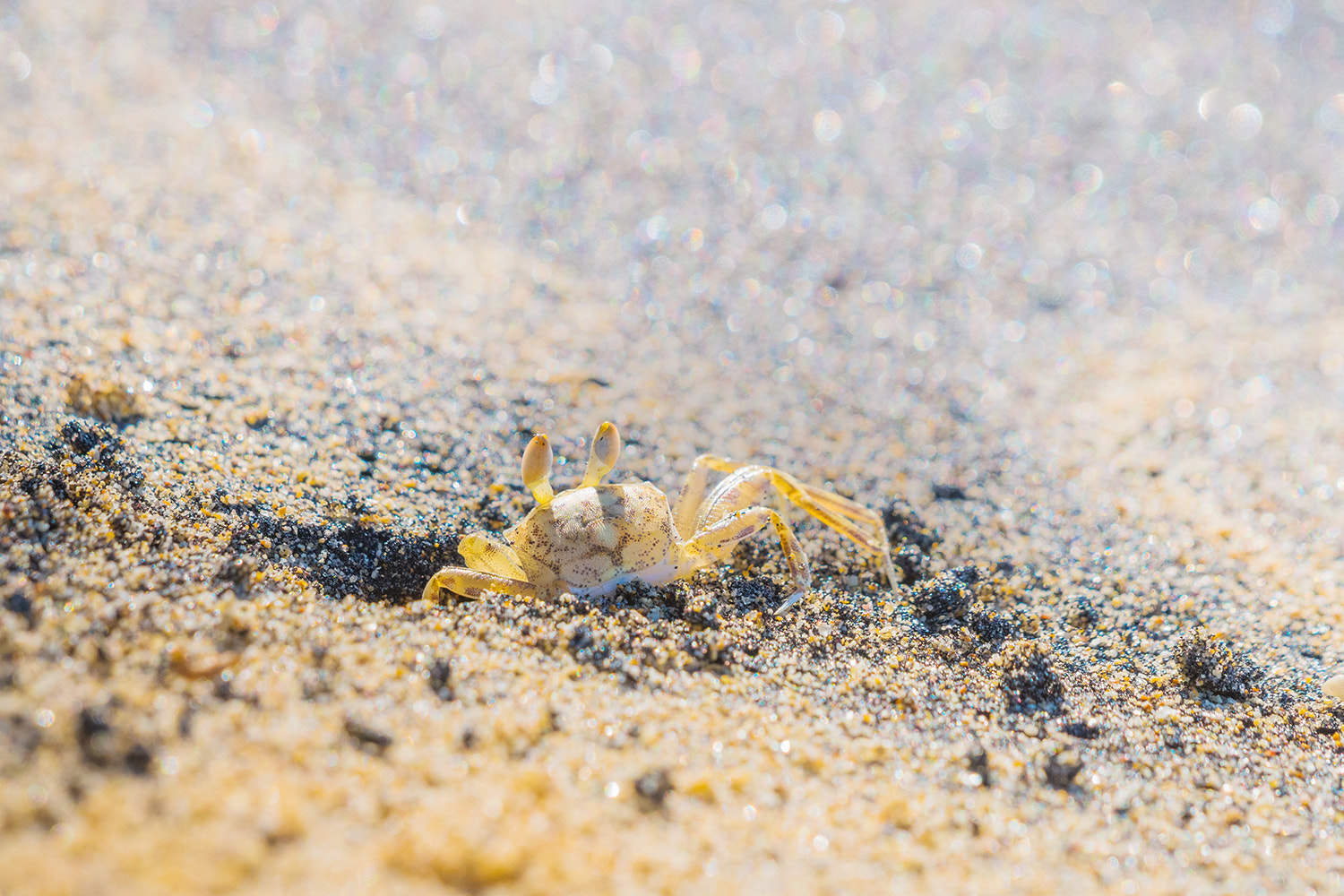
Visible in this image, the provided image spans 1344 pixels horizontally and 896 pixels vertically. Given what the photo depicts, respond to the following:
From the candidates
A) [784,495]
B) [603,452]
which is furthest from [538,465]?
[784,495]

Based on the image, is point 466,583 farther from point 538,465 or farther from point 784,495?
point 784,495

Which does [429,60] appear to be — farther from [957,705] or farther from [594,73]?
[957,705]

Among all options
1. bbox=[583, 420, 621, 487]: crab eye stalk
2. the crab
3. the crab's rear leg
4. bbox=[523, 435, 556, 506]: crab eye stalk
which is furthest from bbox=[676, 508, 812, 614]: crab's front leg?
bbox=[523, 435, 556, 506]: crab eye stalk

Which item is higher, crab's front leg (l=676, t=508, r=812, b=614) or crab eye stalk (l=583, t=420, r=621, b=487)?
crab eye stalk (l=583, t=420, r=621, b=487)

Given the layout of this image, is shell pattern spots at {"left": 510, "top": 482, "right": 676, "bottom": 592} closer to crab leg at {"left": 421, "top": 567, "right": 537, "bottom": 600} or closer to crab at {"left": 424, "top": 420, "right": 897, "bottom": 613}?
crab at {"left": 424, "top": 420, "right": 897, "bottom": 613}

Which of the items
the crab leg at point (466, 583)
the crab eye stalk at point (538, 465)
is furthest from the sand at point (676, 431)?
the crab eye stalk at point (538, 465)

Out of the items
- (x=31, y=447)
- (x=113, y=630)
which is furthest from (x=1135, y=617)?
(x=31, y=447)

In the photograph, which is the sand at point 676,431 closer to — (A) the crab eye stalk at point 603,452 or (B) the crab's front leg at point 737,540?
(B) the crab's front leg at point 737,540
